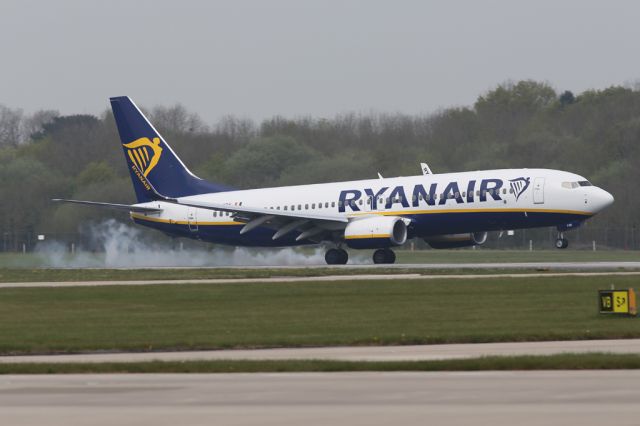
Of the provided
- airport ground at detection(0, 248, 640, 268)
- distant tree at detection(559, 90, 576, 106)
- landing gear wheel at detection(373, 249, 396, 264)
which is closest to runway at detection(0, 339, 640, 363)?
landing gear wheel at detection(373, 249, 396, 264)

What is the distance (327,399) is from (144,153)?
48872 mm

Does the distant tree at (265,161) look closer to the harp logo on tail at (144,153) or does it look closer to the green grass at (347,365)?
the harp logo on tail at (144,153)

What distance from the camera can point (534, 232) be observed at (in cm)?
7675

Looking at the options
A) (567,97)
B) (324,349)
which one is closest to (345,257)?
(324,349)

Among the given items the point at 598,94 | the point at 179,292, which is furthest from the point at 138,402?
the point at 598,94

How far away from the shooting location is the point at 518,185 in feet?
174

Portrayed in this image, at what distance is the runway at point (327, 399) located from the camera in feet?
48.9

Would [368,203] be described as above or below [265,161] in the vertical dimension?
below

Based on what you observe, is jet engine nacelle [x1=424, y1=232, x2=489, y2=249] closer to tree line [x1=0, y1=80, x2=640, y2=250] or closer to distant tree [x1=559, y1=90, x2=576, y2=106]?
tree line [x1=0, y1=80, x2=640, y2=250]

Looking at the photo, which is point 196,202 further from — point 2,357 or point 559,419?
point 559,419

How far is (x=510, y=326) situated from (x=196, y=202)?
114 feet

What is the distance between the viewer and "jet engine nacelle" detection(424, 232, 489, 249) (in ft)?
189

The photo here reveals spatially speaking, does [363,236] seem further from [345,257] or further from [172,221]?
[172,221]

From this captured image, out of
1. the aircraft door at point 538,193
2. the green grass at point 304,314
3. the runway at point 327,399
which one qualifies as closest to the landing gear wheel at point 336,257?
the aircraft door at point 538,193
